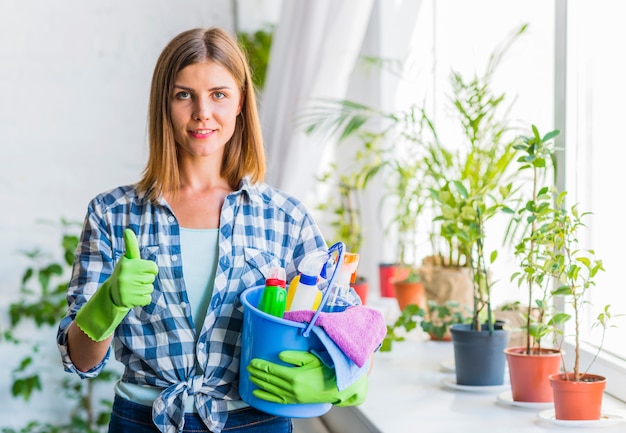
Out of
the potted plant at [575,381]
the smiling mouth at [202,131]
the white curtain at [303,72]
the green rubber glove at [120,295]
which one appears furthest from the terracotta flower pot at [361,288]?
the green rubber glove at [120,295]

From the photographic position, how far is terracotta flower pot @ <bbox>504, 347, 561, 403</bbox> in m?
1.37

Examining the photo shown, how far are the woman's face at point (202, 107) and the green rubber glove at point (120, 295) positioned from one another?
0.23 metres

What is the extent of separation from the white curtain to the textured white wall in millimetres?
556

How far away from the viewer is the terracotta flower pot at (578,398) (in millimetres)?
1225

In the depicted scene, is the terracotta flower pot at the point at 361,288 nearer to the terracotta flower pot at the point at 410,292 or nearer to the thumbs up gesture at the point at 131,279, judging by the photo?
the terracotta flower pot at the point at 410,292

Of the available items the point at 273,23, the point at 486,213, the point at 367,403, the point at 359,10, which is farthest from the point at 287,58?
the point at 367,403

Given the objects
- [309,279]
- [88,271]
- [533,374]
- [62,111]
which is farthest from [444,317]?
[62,111]

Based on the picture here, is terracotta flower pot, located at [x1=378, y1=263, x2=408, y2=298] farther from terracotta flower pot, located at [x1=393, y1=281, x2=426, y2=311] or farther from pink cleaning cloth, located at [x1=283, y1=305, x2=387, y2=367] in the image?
pink cleaning cloth, located at [x1=283, y1=305, x2=387, y2=367]

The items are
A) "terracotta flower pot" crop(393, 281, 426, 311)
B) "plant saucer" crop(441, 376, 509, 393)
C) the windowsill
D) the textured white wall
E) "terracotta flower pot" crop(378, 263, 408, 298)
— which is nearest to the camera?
the windowsill

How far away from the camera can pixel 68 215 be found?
279 centimetres

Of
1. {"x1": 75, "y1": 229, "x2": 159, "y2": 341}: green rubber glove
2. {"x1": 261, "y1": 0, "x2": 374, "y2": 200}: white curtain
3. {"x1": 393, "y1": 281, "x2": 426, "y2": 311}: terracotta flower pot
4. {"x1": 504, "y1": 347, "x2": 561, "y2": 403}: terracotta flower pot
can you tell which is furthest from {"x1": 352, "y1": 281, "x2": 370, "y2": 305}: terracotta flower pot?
{"x1": 75, "y1": 229, "x2": 159, "y2": 341}: green rubber glove

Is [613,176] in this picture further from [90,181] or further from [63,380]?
[63,380]

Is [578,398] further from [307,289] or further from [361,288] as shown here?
[361,288]

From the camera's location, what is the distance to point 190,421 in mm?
1183
